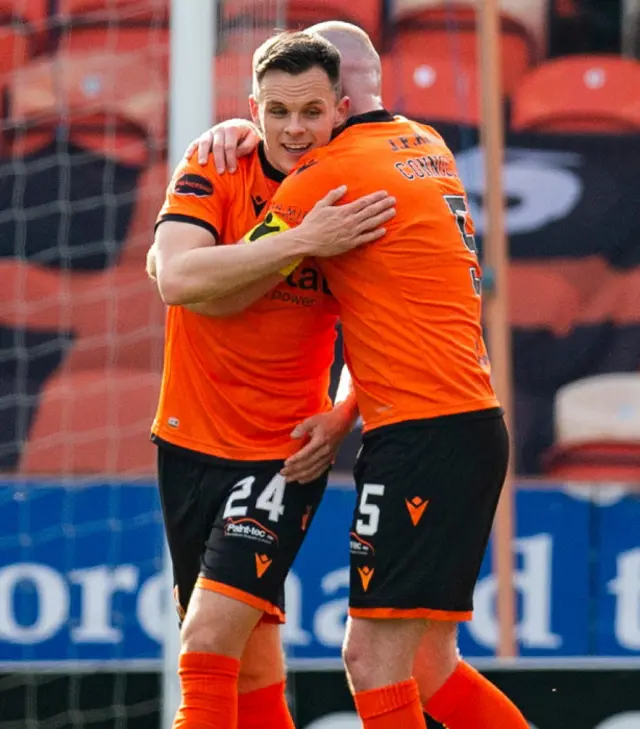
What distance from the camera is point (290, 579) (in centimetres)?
476

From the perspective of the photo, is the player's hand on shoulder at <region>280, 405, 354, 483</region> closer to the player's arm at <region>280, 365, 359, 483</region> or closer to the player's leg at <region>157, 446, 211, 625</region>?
the player's arm at <region>280, 365, 359, 483</region>

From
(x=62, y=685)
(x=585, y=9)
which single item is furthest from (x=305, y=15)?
(x=62, y=685)

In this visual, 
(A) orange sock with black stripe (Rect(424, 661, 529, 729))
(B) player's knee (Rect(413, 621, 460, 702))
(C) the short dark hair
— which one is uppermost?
(C) the short dark hair

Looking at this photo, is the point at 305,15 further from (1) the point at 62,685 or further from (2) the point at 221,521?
(2) the point at 221,521

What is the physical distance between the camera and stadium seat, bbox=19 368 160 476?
17.6ft

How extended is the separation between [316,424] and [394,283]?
395 mm

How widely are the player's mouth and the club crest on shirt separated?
0.63 feet

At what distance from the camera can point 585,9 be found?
6664mm

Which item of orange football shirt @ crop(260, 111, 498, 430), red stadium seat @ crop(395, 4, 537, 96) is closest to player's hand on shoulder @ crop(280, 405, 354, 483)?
orange football shirt @ crop(260, 111, 498, 430)

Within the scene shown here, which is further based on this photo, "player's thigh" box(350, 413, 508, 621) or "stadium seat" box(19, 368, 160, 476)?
"stadium seat" box(19, 368, 160, 476)

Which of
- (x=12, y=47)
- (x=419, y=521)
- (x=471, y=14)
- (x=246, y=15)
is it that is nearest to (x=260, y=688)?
(x=419, y=521)

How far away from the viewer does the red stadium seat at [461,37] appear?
628 cm

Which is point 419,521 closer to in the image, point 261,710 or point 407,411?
point 407,411

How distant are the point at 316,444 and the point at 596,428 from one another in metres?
2.43
